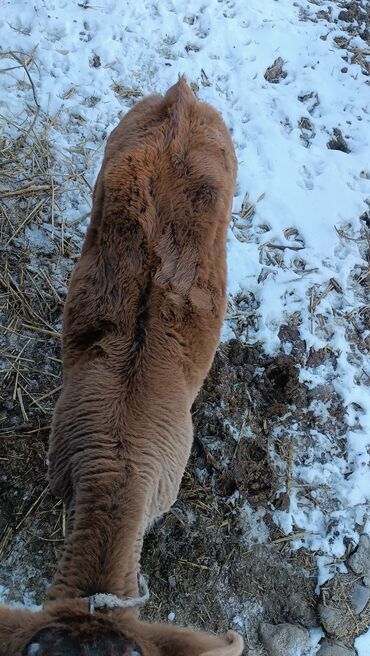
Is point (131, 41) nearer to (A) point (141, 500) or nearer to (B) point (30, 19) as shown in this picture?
(B) point (30, 19)

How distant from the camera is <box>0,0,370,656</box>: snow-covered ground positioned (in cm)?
456

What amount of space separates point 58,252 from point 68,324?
1545 millimetres

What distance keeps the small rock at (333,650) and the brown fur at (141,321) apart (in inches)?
65.5

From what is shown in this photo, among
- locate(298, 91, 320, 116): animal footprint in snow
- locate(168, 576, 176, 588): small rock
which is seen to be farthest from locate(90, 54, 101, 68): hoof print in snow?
locate(168, 576, 176, 588): small rock

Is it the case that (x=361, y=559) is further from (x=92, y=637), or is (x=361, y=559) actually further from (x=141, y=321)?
(x=92, y=637)

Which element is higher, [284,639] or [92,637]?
[92,637]

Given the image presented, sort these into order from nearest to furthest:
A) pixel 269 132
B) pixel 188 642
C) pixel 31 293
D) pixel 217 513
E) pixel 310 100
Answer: pixel 188 642 → pixel 217 513 → pixel 31 293 → pixel 269 132 → pixel 310 100

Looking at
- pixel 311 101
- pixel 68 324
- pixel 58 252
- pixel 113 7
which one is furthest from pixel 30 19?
pixel 68 324

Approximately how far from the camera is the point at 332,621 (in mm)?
3869

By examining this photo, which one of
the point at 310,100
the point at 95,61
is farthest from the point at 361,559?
the point at 95,61

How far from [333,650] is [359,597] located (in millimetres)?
386

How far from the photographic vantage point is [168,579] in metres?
3.90

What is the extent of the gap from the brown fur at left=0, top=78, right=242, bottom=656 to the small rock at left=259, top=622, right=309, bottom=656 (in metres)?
1.41

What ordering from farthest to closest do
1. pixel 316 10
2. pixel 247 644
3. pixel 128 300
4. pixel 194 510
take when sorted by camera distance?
pixel 316 10 < pixel 194 510 < pixel 247 644 < pixel 128 300
